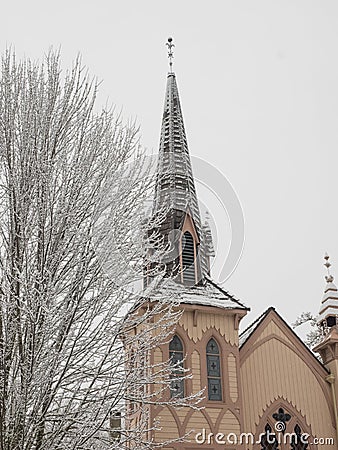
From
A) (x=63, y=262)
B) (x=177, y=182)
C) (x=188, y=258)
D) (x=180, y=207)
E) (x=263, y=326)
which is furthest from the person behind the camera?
(x=177, y=182)

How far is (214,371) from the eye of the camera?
1427 cm

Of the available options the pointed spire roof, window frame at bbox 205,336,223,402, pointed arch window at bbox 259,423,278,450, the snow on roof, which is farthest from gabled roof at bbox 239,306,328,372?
the pointed spire roof

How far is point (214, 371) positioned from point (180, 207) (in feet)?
14.4

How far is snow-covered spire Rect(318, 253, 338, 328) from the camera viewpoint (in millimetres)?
16203

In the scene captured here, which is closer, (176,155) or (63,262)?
(63,262)

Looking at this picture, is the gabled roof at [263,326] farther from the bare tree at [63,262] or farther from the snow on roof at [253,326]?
the bare tree at [63,262]

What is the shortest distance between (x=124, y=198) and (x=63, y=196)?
80 cm

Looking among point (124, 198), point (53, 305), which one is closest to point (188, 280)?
point (124, 198)

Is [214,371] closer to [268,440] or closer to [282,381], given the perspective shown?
[282,381]

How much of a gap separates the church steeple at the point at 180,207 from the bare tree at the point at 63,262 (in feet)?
18.7

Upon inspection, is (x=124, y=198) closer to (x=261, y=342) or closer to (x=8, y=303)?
(x=8, y=303)

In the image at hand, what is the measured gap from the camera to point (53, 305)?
23.2 feet

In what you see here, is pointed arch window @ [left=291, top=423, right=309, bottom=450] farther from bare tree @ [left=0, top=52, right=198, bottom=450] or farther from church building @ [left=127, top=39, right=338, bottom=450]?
bare tree @ [left=0, top=52, right=198, bottom=450]

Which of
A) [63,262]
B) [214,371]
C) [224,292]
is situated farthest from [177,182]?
[63,262]
